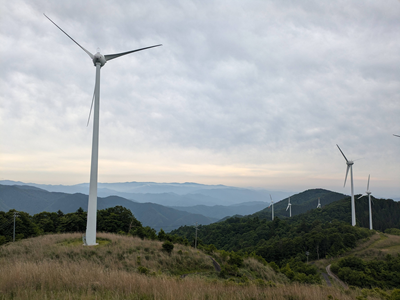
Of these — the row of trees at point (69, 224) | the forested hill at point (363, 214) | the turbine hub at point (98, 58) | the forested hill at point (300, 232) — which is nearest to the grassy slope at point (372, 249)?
the forested hill at point (300, 232)

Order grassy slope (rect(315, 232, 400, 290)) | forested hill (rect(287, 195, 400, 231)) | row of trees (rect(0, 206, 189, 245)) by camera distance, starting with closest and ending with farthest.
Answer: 1. row of trees (rect(0, 206, 189, 245))
2. grassy slope (rect(315, 232, 400, 290))
3. forested hill (rect(287, 195, 400, 231))

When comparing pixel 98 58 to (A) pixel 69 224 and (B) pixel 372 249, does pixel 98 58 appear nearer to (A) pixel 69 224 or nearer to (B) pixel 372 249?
(A) pixel 69 224

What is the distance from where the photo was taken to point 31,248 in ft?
67.3

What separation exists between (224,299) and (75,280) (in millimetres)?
4476

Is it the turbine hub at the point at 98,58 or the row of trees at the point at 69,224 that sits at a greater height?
the turbine hub at the point at 98,58

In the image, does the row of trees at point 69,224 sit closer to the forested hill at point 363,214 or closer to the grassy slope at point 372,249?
the grassy slope at point 372,249

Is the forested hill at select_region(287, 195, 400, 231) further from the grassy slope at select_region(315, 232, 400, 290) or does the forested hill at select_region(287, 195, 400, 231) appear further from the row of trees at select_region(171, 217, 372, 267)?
the grassy slope at select_region(315, 232, 400, 290)

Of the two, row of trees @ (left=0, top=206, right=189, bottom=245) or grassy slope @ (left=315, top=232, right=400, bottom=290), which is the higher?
row of trees @ (left=0, top=206, right=189, bottom=245)

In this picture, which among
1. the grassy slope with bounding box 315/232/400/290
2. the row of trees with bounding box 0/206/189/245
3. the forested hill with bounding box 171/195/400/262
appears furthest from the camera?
the forested hill with bounding box 171/195/400/262

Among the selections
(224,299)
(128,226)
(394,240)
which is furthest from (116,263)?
(394,240)

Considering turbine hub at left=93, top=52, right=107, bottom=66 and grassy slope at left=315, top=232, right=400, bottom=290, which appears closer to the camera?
turbine hub at left=93, top=52, right=107, bottom=66

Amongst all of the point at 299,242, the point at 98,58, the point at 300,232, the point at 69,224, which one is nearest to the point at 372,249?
the point at 299,242

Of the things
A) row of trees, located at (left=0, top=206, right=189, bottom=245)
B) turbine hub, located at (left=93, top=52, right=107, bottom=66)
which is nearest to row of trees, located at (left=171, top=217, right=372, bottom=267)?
row of trees, located at (left=0, top=206, right=189, bottom=245)

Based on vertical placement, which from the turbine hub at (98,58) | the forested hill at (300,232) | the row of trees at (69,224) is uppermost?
the turbine hub at (98,58)
